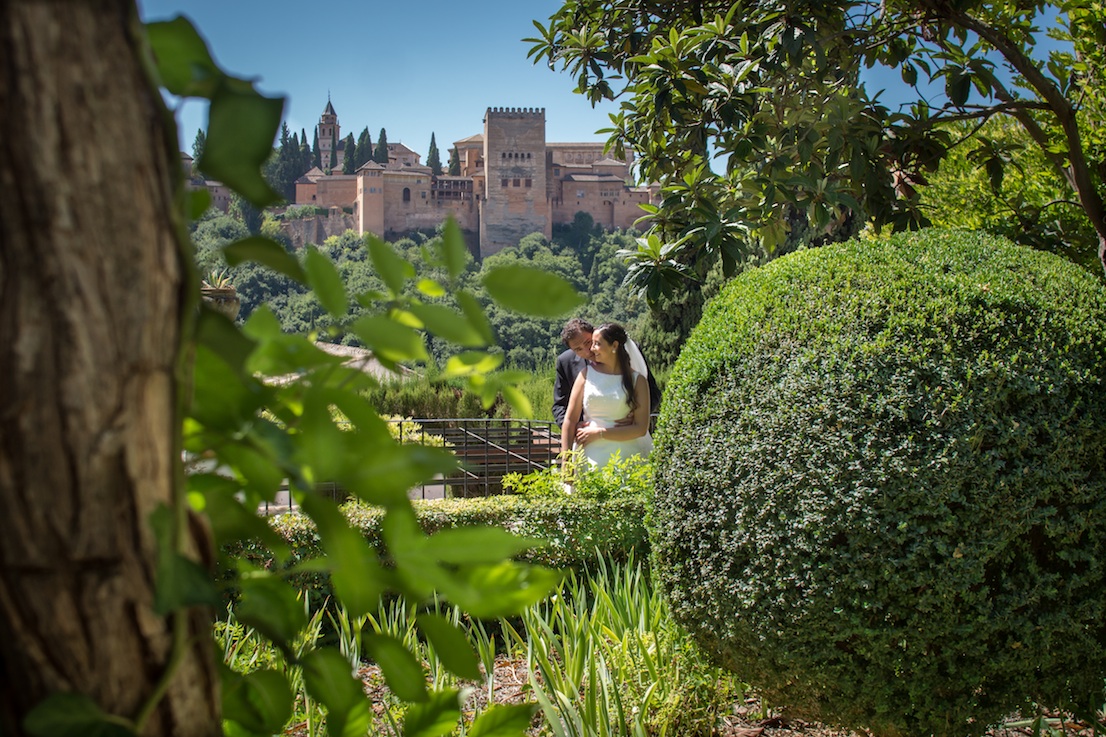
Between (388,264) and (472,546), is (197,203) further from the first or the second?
(472,546)

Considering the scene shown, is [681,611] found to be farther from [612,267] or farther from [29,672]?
[612,267]

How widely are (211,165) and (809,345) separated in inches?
81.4

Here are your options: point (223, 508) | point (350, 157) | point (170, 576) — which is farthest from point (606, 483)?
point (350, 157)

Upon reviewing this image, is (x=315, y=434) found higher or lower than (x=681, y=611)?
higher

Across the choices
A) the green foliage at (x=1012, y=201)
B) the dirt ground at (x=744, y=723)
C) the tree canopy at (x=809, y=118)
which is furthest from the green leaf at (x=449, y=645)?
the green foliage at (x=1012, y=201)

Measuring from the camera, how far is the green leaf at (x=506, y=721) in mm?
772

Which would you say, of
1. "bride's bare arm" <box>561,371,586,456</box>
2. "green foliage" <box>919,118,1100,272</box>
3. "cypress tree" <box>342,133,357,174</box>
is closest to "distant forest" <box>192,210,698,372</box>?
"cypress tree" <box>342,133,357,174</box>

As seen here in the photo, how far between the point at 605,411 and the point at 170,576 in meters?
4.59

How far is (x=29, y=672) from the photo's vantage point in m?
0.45

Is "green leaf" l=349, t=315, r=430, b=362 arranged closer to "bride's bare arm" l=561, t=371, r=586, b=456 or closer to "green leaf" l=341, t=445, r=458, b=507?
"green leaf" l=341, t=445, r=458, b=507

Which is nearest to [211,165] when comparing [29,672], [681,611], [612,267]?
[29,672]

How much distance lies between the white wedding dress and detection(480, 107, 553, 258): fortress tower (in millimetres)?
54217

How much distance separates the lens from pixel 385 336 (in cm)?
55

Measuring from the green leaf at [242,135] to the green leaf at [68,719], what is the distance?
0.28 metres
